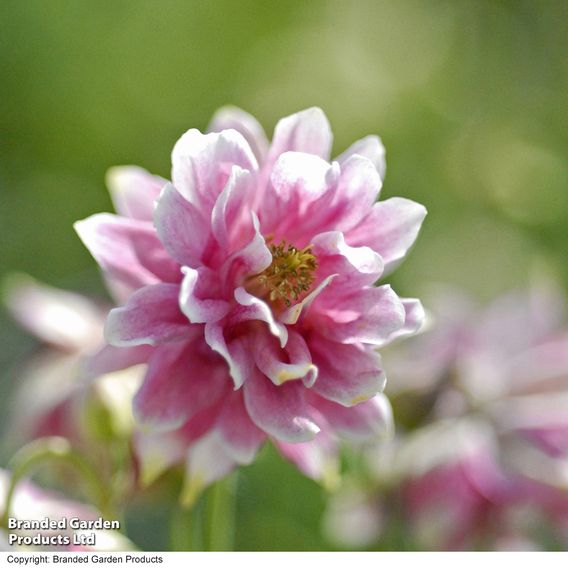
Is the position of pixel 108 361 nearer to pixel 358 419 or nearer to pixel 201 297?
pixel 201 297

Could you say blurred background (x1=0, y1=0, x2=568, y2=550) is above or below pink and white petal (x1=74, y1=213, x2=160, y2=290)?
above

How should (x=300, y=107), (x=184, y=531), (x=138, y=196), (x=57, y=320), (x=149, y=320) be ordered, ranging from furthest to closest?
(x=300, y=107), (x=57, y=320), (x=184, y=531), (x=138, y=196), (x=149, y=320)

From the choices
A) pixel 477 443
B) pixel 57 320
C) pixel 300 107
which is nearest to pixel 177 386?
pixel 57 320

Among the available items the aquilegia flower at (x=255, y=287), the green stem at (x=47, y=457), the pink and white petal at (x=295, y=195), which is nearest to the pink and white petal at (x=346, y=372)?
the aquilegia flower at (x=255, y=287)

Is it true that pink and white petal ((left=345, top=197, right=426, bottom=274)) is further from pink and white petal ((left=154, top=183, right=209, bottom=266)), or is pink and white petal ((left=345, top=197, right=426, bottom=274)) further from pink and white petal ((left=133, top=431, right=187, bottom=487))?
pink and white petal ((left=133, top=431, right=187, bottom=487))

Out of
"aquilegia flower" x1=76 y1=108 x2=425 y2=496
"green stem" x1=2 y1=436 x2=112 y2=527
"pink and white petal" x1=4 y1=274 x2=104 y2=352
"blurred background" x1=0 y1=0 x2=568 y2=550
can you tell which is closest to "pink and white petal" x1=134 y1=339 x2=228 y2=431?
"aquilegia flower" x1=76 y1=108 x2=425 y2=496
